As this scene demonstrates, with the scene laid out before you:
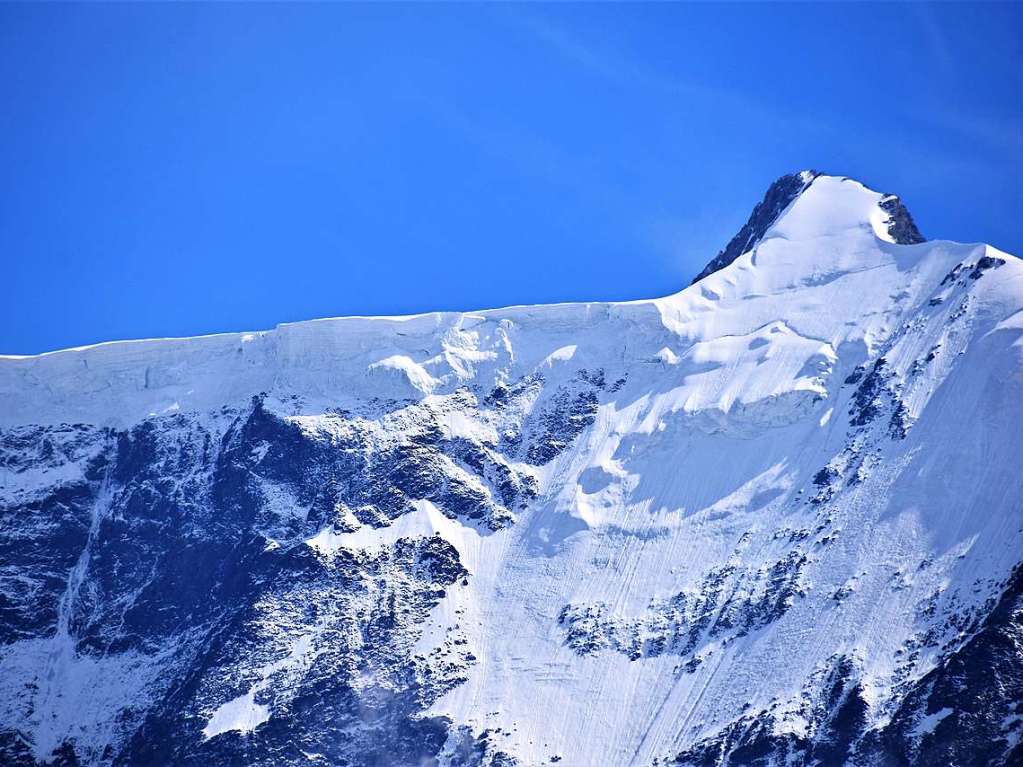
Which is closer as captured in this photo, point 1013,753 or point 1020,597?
point 1013,753

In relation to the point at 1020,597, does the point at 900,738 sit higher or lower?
lower

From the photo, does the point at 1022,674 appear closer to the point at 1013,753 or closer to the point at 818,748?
the point at 1013,753

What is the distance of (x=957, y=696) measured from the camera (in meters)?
193

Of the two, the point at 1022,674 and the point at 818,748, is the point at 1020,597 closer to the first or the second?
the point at 1022,674

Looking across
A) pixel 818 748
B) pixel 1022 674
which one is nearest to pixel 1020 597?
pixel 1022 674

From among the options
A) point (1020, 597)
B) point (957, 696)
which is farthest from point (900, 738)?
point (1020, 597)

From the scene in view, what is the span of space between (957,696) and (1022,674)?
23.6ft

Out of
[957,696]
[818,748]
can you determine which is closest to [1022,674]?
[957,696]

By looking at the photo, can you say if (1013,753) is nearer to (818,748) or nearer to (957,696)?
(957,696)

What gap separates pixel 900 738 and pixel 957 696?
7.61 metres

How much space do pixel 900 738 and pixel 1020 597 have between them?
68.1 feet

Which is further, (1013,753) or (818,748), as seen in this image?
(818,748)

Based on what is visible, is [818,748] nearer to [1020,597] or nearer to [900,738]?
[900,738]

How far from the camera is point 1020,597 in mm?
198500
